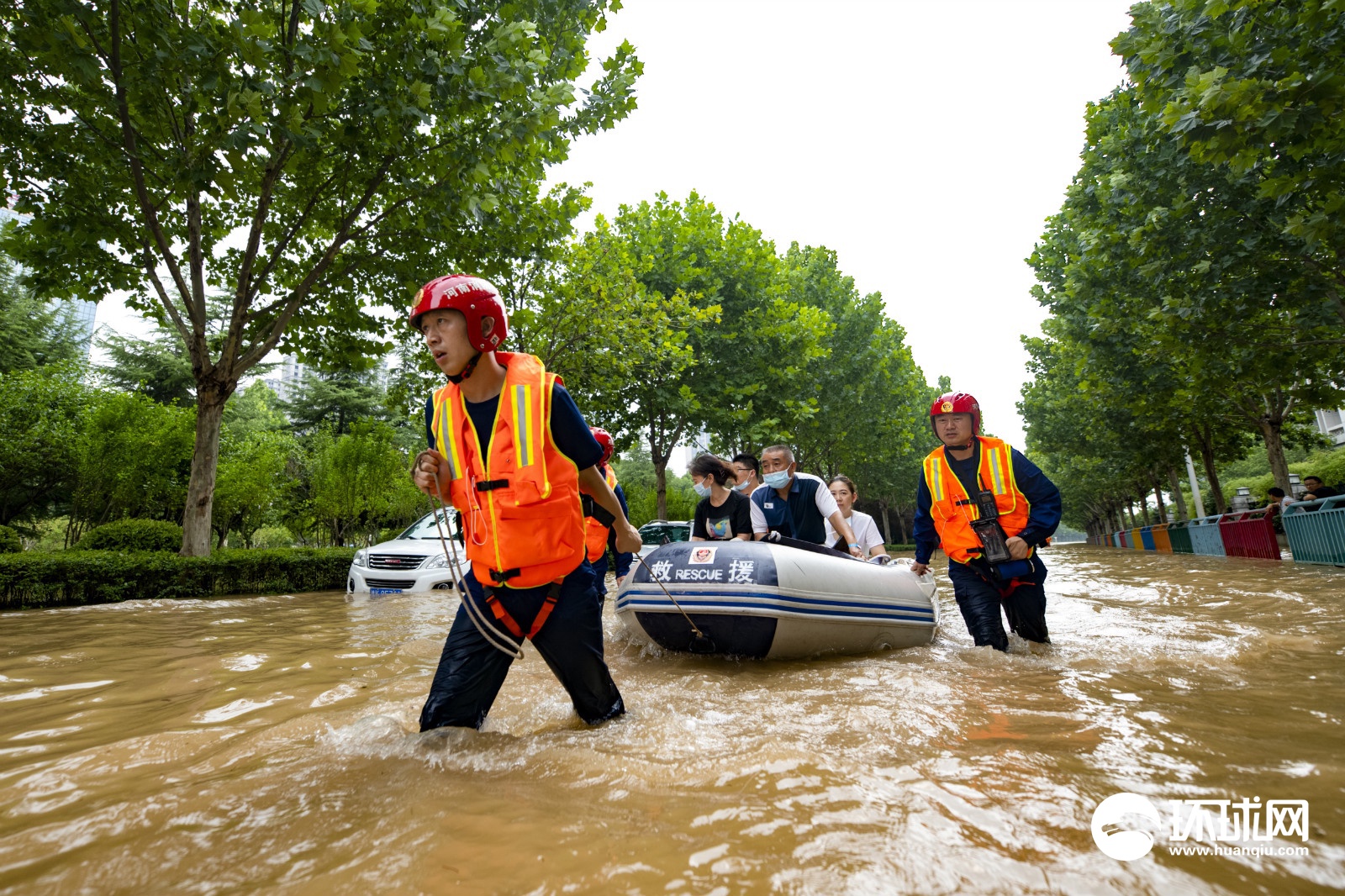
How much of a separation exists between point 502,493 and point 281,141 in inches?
296

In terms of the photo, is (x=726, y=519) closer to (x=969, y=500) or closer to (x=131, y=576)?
(x=969, y=500)

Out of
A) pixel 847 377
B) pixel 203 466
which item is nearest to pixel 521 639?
pixel 203 466

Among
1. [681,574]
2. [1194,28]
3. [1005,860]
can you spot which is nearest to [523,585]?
[1005,860]

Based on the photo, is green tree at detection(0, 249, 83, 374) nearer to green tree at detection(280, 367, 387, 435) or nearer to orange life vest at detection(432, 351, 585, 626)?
green tree at detection(280, 367, 387, 435)

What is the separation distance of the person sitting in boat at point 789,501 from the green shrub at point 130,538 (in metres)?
10.3

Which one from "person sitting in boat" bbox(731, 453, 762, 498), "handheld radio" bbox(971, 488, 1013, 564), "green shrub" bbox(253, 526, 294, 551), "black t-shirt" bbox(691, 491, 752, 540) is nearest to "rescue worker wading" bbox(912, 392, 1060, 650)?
"handheld radio" bbox(971, 488, 1013, 564)

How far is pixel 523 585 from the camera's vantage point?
267cm

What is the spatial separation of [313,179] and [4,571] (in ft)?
20.7

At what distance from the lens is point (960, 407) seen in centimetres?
488

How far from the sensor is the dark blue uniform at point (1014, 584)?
4.66 meters

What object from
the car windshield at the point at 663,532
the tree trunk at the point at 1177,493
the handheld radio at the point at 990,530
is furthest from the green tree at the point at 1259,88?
the tree trunk at the point at 1177,493

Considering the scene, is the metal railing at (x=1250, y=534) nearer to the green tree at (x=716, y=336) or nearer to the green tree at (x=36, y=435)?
the green tree at (x=716, y=336)

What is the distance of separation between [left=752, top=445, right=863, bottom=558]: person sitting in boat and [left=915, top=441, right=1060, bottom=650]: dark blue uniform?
1.51m

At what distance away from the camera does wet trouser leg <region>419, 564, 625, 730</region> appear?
2701mm
